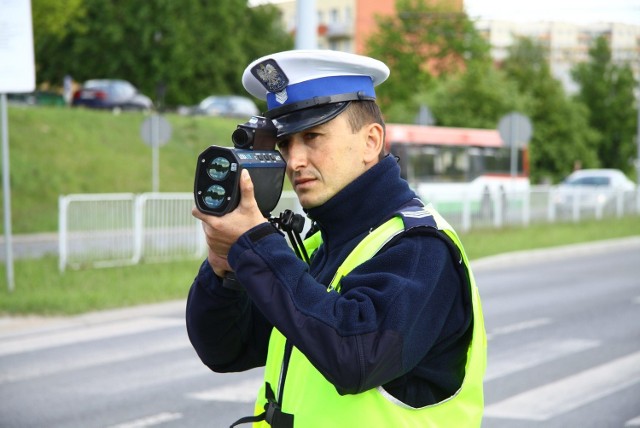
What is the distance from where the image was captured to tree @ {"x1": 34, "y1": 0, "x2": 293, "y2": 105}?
161 feet

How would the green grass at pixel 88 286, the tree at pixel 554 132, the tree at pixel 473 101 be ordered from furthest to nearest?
the tree at pixel 554 132 → the tree at pixel 473 101 → the green grass at pixel 88 286

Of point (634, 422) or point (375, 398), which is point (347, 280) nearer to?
point (375, 398)

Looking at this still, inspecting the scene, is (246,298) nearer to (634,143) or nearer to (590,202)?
(590,202)

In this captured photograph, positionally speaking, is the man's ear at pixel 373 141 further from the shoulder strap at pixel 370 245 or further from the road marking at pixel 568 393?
the road marking at pixel 568 393

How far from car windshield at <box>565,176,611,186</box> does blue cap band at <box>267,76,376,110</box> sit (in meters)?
33.0

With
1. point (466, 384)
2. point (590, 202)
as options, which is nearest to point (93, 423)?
point (466, 384)

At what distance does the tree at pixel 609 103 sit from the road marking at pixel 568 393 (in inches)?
1986

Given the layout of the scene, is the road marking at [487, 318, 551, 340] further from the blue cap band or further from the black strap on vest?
the blue cap band

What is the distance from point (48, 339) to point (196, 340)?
7635 mm

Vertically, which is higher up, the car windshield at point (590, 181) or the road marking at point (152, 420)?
the road marking at point (152, 420)

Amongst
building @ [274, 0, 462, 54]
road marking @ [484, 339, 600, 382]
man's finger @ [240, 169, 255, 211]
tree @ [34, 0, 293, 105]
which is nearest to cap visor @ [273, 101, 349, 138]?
man's finger @ [240, 169, 255, 211]

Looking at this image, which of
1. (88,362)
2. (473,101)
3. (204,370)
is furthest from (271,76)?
(473,101)

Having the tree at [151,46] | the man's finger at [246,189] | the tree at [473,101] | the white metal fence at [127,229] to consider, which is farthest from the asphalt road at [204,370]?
the tree at [151,46]

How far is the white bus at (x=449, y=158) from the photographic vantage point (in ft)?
101
